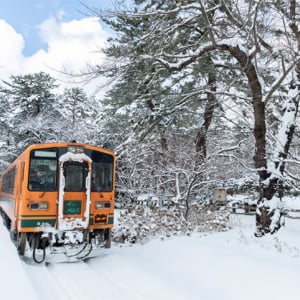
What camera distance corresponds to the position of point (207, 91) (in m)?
8.67

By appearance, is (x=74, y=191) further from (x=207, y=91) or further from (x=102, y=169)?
(x=207, y=91)

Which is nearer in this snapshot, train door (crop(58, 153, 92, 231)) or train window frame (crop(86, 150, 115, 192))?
train door (crop(58, 153, 92, 231))

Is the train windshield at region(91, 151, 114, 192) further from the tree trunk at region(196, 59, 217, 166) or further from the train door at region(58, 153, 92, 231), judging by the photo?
the tree trunk at region(196, 59, 217, 166)

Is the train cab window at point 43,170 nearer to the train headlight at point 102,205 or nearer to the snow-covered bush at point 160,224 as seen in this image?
the train headlight at point 102,205

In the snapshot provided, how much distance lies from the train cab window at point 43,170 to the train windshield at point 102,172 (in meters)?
0.86

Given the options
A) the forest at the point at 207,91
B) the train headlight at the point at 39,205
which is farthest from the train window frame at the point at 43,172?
the forest at the point at 207,91

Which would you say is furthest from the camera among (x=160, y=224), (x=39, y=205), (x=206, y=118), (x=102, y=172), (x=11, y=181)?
(x=206, y=118)

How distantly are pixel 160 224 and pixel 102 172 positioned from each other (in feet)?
7.26

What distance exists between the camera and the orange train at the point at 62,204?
6.61m

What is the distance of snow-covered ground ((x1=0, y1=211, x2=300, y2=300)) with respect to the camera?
447 centimetres

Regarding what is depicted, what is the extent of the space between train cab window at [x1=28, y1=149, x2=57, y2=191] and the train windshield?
0.86 meters

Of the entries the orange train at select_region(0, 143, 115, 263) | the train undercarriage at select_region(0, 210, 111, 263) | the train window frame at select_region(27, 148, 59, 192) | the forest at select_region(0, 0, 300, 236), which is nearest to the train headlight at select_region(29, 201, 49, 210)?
the orange train at select_region(0, 143, 115, 263)

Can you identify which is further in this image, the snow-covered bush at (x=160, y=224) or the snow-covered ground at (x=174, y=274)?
the snow-covered bush at (x=160, y=224)

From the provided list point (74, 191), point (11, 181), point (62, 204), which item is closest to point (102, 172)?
point (74, 191)
